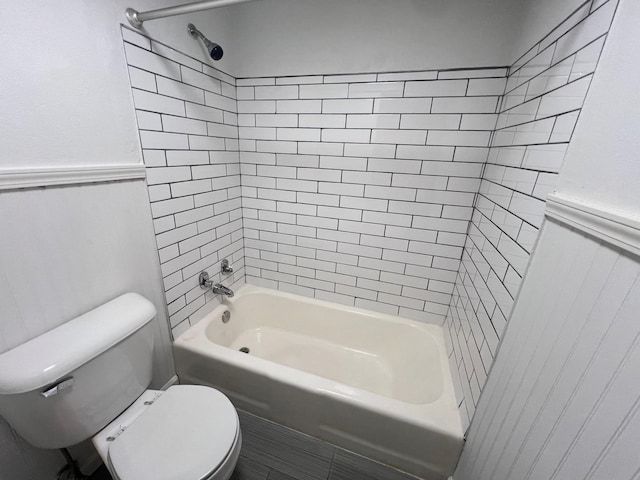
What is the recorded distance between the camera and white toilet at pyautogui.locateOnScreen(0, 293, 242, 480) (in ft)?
2.47

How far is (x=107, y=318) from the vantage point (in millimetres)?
945

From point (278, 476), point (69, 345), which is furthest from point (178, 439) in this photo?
point (278, 476)

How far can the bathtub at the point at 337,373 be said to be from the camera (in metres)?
1.13

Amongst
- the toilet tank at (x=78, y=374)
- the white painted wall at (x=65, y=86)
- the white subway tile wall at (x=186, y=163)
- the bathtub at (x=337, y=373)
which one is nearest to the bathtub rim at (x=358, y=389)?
the bathtub at (x=337, y=373)

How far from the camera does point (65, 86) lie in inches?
32.7

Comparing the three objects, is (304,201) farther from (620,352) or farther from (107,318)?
(620,352)

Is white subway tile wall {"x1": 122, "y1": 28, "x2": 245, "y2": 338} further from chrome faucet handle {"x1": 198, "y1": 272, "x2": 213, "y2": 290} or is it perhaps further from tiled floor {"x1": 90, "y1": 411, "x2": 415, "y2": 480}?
tiled floor {"x1": 90, "y1": 411, "x2": 415, "y2": 480}

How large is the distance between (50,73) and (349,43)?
1256 millimetres

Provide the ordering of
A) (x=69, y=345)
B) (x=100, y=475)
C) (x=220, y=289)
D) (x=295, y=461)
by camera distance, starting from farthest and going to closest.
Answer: (x=220, y=289) → (x=295, y=461) → (x=100, y=475) → (x=69, y=345)

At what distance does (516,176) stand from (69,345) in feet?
5.33

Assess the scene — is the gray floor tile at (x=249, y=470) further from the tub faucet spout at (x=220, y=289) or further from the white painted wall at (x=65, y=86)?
the white painted wall at (x=65, y=86)

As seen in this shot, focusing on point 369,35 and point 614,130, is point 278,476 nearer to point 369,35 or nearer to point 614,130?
point 614,130

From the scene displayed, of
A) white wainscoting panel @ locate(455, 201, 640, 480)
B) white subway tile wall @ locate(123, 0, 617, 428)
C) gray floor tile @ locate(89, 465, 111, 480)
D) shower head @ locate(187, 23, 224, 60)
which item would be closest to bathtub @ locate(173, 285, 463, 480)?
white subway tile wall @ locate(123, 0, 617, 428)

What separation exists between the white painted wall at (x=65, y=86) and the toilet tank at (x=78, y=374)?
0.56m
